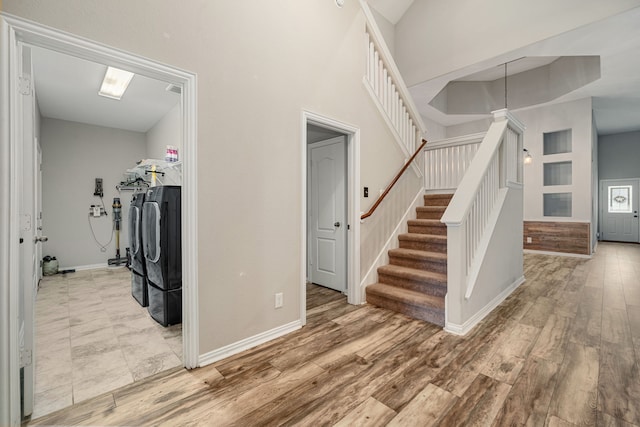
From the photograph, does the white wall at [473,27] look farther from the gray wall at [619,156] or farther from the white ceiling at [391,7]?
the gray wall at [619,156]

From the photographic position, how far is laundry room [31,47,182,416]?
2318 mm

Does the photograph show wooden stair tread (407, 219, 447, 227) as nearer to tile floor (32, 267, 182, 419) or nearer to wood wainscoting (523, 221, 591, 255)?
tile floor (32, 267, 182, 419)

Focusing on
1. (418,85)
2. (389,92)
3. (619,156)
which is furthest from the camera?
(619,156)

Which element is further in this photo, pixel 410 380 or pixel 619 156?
pixel 619 156

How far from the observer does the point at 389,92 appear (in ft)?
13.0

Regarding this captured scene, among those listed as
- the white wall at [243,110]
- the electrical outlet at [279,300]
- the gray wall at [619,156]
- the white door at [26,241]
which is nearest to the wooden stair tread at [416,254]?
the white wall at [243,110]

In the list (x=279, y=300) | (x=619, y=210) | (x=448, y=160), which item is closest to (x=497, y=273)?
(x=448, y=160)

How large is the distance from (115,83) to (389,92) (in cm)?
391

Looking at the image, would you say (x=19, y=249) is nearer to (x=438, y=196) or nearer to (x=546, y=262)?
(x=438, y=196)

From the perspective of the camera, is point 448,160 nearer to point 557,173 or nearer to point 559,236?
point 557,173

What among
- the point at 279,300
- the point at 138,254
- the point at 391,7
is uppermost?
the point at 391,7

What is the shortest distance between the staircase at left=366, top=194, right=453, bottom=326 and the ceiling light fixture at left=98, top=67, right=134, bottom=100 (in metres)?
4.23

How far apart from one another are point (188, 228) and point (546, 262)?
22.2 ft

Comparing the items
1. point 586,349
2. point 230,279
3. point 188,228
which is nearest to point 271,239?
point 230,279
